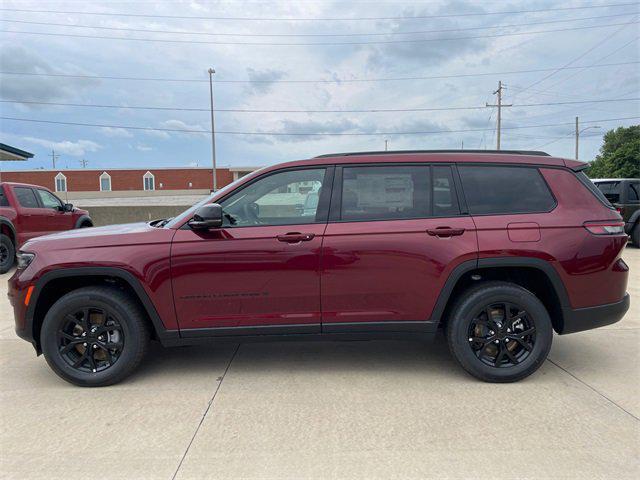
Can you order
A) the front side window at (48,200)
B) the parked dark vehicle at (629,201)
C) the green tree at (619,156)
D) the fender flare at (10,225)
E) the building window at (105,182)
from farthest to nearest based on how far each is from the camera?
the building window at (105,182) < the green tree at (619,156) < the parked dark vehicle at (629,201) < the front side window at (48,200) < the fender flare at (10,225)

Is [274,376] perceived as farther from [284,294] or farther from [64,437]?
[64,437]

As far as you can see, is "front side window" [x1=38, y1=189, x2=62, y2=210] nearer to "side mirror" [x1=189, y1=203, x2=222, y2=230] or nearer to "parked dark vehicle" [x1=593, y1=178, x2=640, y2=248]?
"side mirror" [x1=189, y1=203, x2=222, y2=230]

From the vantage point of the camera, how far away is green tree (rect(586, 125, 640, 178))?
2159 inches

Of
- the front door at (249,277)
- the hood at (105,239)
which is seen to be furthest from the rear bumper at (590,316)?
the hood at (105,239)

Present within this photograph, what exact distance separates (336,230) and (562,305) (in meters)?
1.92

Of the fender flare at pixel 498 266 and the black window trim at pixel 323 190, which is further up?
the black window trim at pixel 323 190

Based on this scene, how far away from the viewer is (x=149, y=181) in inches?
2277

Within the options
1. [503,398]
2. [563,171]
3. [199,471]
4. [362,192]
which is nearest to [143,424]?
[199,471]

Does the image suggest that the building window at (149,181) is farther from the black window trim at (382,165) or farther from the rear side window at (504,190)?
the rear side window at (504,190)

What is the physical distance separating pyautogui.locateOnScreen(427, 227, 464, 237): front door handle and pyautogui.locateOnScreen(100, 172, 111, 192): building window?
61.5 meters

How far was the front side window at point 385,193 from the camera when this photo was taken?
364 centimetres

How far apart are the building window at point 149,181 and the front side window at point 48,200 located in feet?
167

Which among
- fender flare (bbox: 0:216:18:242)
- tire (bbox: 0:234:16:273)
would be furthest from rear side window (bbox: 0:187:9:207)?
tire (bbox: 0:234:16:273)

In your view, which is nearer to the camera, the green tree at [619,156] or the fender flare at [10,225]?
the fender flare at [10,225]
